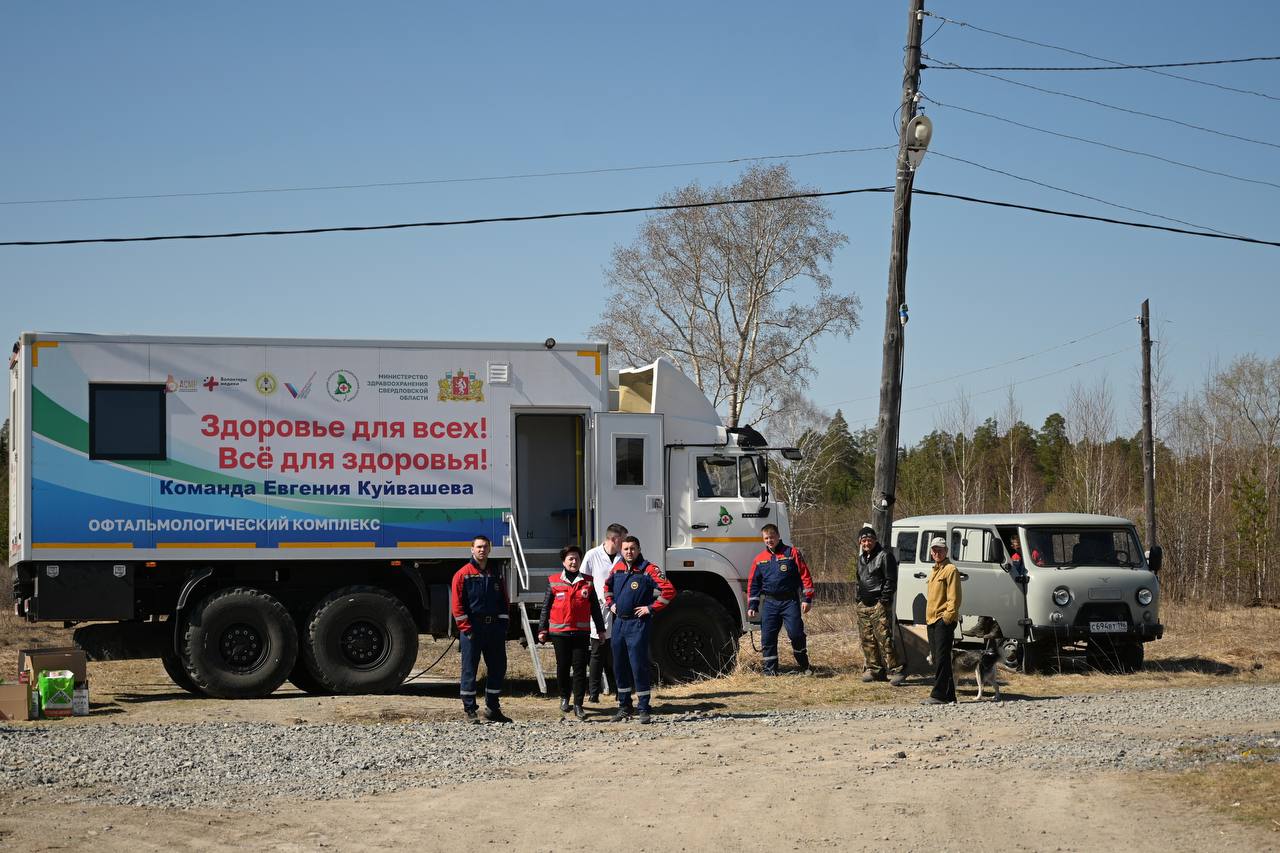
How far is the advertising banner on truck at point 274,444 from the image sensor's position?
14.4 m

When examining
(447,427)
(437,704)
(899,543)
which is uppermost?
(447,427)

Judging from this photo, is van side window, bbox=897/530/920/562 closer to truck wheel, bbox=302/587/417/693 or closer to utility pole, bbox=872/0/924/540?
utility pole, bbox=872/0/924/540

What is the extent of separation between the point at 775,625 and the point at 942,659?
2.60 metres

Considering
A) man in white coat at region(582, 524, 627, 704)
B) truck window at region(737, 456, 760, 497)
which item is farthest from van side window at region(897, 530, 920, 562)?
man in white coat at region(582, 524, 627, 704)

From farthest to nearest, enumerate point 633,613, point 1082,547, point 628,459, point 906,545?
point 906,545
point 1082,547
point 628,459
point 633,613

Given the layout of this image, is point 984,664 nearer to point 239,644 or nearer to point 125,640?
point 239,644

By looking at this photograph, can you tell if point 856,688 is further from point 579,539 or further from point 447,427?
point 447,427

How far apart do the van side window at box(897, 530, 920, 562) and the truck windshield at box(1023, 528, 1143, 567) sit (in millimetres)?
2020

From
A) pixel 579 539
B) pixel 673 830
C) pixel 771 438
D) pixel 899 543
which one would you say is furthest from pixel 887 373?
pixel 771 438

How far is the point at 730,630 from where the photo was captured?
16.1 meters

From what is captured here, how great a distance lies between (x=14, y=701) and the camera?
13.2 meters

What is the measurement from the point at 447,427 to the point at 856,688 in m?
5.62

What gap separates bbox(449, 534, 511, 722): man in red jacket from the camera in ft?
43.7

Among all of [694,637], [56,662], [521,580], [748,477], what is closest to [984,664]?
[694,637]
